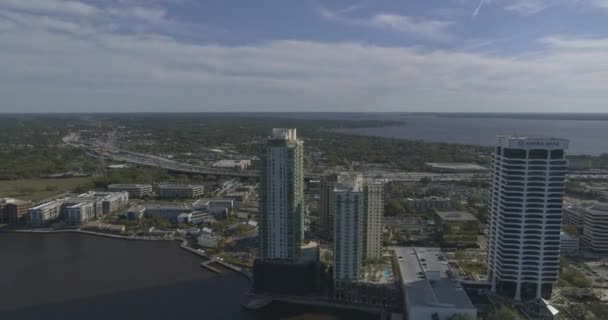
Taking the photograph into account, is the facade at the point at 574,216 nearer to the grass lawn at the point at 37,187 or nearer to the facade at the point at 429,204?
the facade at the point at 429,204

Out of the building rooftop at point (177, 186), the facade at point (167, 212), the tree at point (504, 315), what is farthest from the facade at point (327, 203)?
the building rooftop at point (177, 186)

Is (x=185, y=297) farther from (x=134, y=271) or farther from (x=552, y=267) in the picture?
(x=552, y=267)

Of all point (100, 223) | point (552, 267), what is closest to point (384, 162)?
point (100, 223)

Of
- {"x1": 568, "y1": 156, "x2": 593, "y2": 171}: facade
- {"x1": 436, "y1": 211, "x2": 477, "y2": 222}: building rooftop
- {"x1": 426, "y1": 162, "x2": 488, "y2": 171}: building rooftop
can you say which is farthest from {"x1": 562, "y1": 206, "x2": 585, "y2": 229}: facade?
{"x1": 568, "y1": 156, "x2": 593, "y2": 171}: facade

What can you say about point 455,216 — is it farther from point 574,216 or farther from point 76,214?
point 76,214

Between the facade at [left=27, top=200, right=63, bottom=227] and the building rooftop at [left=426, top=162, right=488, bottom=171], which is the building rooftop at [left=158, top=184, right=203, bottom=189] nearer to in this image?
the facade at [left=27, top=200, right=63, bottom=227]

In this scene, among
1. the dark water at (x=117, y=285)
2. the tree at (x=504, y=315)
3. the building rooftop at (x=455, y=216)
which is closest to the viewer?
the tree at (x=504, y=315)

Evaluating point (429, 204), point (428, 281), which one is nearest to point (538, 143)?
point (428, 281)

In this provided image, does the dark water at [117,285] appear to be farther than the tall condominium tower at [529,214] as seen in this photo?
No
